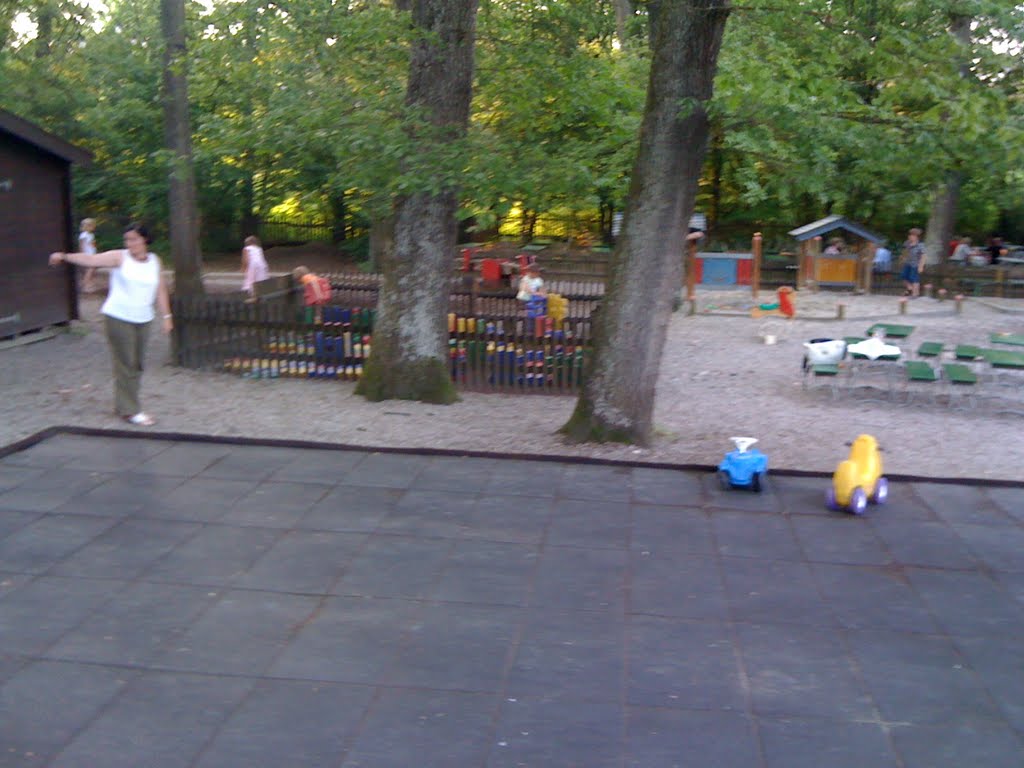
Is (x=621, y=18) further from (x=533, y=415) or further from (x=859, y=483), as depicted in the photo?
(x=859, y=483)

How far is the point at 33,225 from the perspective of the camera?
15.1 m

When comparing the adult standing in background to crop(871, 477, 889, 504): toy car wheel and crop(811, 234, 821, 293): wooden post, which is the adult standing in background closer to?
crop(811, 234, 821, 293): wooden post

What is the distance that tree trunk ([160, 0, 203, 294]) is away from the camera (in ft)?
Result: 55.8

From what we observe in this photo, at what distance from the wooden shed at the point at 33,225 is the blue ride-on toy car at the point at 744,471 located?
35.0ft

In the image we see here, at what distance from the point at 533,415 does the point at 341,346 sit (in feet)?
9.52

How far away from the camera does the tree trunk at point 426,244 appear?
1079 cm

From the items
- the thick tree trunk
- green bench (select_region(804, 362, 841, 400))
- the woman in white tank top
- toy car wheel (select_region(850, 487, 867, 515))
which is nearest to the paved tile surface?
toy car wheel (select_region(850, 487, 867, 515))

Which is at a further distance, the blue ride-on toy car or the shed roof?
the shed roof

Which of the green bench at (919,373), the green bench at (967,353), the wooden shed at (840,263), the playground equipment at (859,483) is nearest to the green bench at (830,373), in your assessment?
the green bench at (919,373)

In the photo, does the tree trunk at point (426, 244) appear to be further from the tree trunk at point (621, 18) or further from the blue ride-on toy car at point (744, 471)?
the tree trunk at point (621, 18)

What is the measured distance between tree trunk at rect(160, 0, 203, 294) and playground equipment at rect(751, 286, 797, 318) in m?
10.3

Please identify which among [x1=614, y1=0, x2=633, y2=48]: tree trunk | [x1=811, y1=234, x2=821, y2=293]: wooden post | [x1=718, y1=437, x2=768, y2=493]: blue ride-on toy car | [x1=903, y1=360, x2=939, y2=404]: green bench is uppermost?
[x1=614, y1=0, x2=633, y2=48]: tree trunk

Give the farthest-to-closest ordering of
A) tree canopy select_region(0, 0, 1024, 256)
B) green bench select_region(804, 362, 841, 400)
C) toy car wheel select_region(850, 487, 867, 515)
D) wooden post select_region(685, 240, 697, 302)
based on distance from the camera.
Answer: wooden post select_region(685, 240, 697, 302)
green bench select_region(804, 362, 841, 400)
tree canopy select_region(0, 0, 1024, 256)
toy car wheel select_region(850, 487, 867, 515)

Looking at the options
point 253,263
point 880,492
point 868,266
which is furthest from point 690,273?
point 880,492
